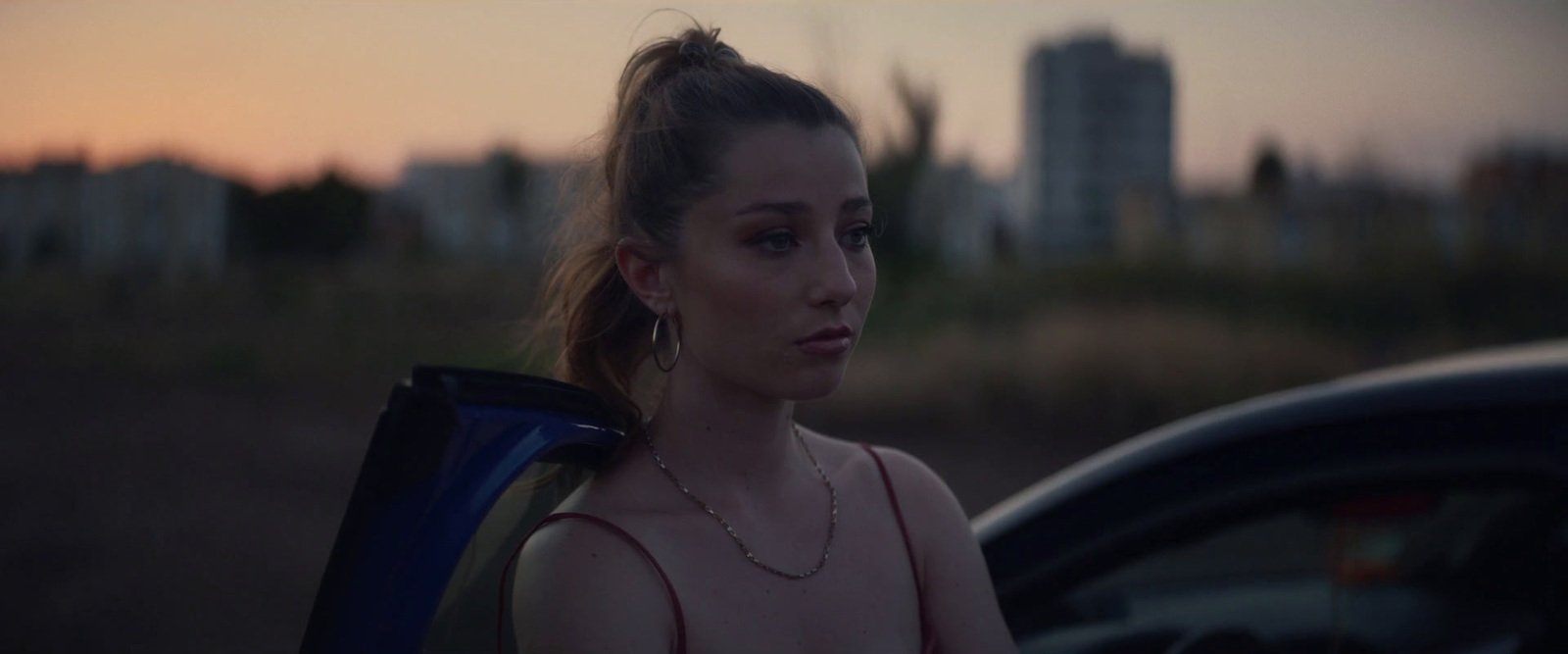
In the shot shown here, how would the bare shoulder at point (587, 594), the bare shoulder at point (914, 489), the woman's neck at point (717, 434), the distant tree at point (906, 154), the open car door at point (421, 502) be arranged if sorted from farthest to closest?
1. the distant tree at point (906, 154)
2. the bare shoulder at point (914, 489)
3. the woman's neck at point (717, 434)
4. the bare shoulder at point (587, 594)
5. the open car door at point (421, 502)

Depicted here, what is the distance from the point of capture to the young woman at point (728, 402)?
57.2 inches

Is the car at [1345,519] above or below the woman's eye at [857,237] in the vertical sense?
below

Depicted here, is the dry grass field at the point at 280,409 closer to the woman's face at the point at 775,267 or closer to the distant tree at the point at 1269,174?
the woman's face at the point at 775,267

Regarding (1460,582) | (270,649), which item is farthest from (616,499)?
(270,649)

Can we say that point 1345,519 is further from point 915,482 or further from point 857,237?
point 857,237

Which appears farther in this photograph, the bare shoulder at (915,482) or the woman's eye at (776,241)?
the bare shoulder at (915,482)

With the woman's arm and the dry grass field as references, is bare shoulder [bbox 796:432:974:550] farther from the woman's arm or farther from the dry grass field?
the dry grass field

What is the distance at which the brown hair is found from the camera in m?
1.58

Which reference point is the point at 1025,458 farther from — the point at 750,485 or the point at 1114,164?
the point at 1114,164

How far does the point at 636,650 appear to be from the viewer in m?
1.37

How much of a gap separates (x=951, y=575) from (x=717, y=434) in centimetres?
40

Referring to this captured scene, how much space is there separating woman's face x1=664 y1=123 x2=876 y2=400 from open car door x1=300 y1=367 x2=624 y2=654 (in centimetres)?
31

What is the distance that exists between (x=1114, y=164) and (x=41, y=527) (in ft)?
159

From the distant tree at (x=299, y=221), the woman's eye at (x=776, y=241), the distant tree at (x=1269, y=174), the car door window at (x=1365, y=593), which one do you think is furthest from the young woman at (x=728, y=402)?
the distant tree at (x=299, y=221)
